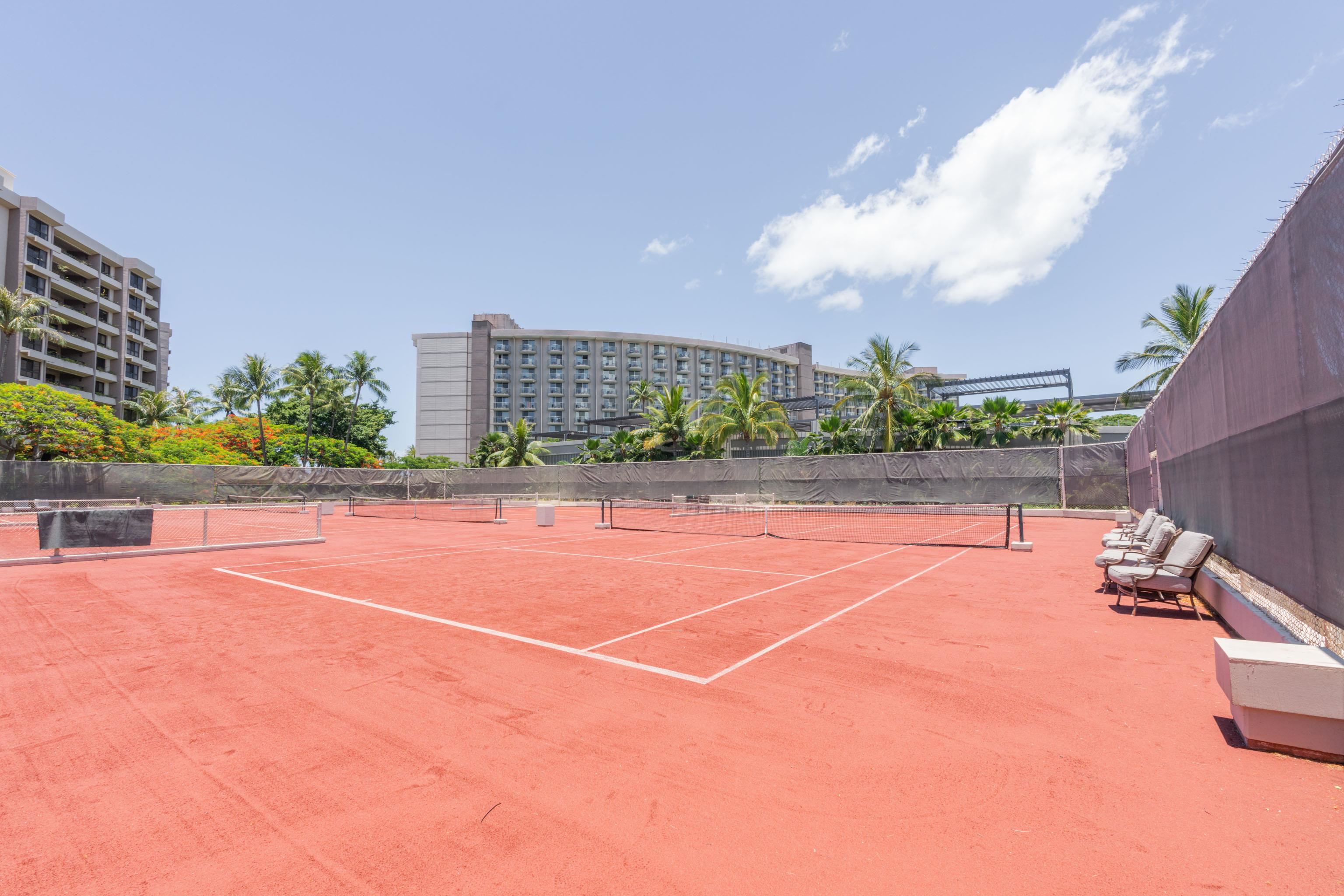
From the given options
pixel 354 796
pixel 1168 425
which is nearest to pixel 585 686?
pixel 354 796

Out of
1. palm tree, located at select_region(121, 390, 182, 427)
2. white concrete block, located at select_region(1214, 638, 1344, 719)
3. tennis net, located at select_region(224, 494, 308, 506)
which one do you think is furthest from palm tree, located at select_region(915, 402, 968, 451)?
palm tree, located at select_region(121, 390, 182, 427)

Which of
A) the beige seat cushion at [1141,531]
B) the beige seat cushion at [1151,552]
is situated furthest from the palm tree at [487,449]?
the beige seat cushion at [1151,552]

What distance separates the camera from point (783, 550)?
14930 millimetres

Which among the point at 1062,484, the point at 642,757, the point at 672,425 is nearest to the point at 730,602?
the point at 642,757

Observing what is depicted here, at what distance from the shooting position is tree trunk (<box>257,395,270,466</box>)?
186ft

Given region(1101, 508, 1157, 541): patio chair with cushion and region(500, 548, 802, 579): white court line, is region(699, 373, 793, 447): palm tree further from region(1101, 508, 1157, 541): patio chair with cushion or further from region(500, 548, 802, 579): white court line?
region(1101, 508, 1157, 541): patio chair with cushion

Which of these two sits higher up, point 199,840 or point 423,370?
point 423,370

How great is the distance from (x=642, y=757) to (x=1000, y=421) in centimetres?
3879

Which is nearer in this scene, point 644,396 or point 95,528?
point 95,528

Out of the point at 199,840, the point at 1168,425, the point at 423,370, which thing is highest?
the point at 423,370

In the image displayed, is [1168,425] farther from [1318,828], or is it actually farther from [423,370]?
[423,370]

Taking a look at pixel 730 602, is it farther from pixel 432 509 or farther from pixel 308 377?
pixel 308 377

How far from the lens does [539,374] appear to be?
320 feet

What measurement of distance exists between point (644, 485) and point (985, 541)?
900 inches
